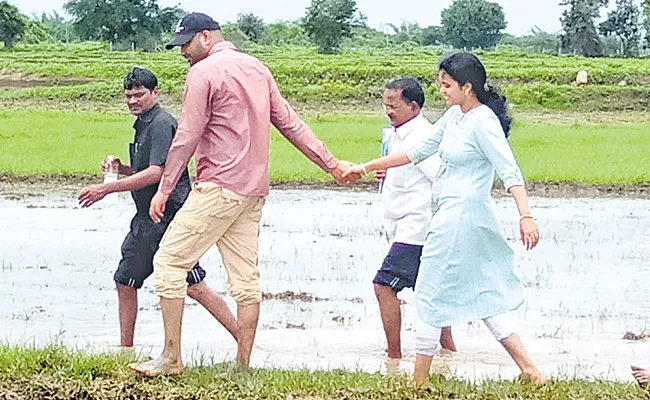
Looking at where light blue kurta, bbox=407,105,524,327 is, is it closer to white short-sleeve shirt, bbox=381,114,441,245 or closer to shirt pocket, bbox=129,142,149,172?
white short-sleeve shirt, bbox=381,114,441,245

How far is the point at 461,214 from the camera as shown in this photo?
16.6ft

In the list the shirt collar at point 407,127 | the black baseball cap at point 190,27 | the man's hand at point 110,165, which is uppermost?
the black baseball cap at point 190,27

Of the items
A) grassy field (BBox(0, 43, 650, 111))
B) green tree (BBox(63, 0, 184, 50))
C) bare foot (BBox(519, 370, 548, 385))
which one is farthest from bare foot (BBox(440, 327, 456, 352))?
green tree (BBox(63, 0, 184, 50))

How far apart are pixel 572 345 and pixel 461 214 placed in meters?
2.03

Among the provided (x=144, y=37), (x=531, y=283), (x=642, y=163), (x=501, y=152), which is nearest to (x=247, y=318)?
(x=501, y=152)

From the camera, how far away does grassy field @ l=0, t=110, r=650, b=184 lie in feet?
50.9

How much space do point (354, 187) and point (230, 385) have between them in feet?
33.3

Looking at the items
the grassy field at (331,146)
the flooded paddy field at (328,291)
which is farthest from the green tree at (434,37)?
the flooded paddy field at (328,291)

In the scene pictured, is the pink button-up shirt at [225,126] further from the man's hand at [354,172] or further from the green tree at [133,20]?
the green tree at [133,20]

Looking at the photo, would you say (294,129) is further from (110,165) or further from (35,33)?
(35,33)

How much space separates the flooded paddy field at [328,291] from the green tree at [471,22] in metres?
68.4

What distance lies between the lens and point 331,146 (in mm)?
18656

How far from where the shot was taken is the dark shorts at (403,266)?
6012mm

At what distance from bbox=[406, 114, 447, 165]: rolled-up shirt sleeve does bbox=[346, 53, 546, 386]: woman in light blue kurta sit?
0.17 metres
